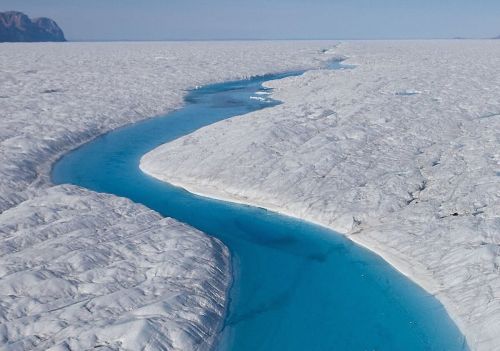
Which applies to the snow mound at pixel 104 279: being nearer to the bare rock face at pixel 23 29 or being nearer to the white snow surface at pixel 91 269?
the white snow surface at pixel 91 269

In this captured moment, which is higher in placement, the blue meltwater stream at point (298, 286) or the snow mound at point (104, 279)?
the snow mound at point (104, 279)

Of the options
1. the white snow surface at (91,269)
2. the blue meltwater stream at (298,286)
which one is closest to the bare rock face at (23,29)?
the white snow surface at (91,269)

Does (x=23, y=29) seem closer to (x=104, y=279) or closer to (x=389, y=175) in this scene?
(x=389, y=175)

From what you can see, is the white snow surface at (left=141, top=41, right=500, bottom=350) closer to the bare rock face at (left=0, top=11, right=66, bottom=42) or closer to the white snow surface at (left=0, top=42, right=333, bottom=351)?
the white snow surface at (left=0, top=42, right=333, bottom=351)

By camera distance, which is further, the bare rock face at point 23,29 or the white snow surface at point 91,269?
the bare rock face at point 23,29

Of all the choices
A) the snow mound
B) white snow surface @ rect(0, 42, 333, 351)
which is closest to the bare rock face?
white snow surface @ rect(0, 42, 333, 351)

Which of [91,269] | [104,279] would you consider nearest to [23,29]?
[91,269]

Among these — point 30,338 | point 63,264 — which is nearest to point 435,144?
point 63,264

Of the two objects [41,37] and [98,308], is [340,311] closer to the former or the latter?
[98,308]
